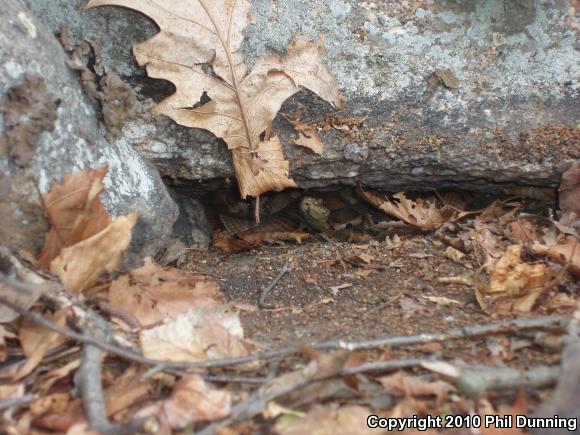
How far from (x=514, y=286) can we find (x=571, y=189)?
70 cm

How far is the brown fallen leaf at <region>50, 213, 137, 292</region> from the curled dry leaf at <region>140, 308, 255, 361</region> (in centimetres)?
31

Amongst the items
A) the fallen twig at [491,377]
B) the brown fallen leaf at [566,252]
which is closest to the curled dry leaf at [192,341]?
the fallen twig at [491,377]

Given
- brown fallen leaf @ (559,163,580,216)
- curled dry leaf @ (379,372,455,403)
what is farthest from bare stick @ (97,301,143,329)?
brown fallen leaf @ (559,163,580,216)

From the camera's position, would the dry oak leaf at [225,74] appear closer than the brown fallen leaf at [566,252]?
No

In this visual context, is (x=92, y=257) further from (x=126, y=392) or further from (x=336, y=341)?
(x=336, y=341)

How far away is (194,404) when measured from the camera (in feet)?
4.36

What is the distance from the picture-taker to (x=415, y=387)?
1.39 m

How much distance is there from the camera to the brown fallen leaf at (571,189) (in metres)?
2.29

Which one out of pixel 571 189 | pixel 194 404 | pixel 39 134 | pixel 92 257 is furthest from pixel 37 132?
pixel 571 189

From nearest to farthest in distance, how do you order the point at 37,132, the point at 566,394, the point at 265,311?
the point at 566,394
the point at 37,132
the point at 265,311

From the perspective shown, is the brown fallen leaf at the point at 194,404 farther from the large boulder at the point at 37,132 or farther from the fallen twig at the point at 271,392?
the large boulder at the point at 37,132

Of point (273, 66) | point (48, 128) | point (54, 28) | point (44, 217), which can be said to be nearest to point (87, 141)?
point (48, 128)

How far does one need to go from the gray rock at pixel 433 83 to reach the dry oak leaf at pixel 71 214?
545mm

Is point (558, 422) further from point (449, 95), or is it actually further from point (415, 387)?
point (449, 95)
